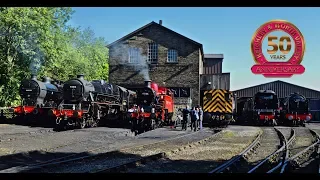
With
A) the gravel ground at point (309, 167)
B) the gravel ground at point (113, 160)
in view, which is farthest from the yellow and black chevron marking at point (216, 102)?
the gravel ground at point (309, 167)

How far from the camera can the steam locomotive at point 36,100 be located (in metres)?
15.6

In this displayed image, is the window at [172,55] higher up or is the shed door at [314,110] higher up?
the window at [172,55]

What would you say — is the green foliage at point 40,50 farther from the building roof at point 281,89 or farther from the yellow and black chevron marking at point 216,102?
the building roof at point 281,89

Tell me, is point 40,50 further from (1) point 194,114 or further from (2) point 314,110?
(2) point 314,110

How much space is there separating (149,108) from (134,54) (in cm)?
341

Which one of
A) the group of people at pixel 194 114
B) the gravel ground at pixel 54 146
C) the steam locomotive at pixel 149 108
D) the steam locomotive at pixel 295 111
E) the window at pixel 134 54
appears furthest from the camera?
the steam locomotive at pixel 295 111

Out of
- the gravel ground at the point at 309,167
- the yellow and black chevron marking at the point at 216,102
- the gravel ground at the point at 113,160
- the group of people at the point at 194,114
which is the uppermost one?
the yellow and black chevron marking at the point at 216,102

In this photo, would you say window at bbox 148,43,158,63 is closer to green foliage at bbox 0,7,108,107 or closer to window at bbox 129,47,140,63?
window at bbox 129,47,140,63

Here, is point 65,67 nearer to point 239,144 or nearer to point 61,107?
point 61,107

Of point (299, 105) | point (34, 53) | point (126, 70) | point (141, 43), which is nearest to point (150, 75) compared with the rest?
point (126, 70)

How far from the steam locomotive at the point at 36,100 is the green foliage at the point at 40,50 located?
0.34 metres

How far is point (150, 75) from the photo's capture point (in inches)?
579

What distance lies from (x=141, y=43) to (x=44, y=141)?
12.2ft

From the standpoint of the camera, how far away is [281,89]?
992 cm
